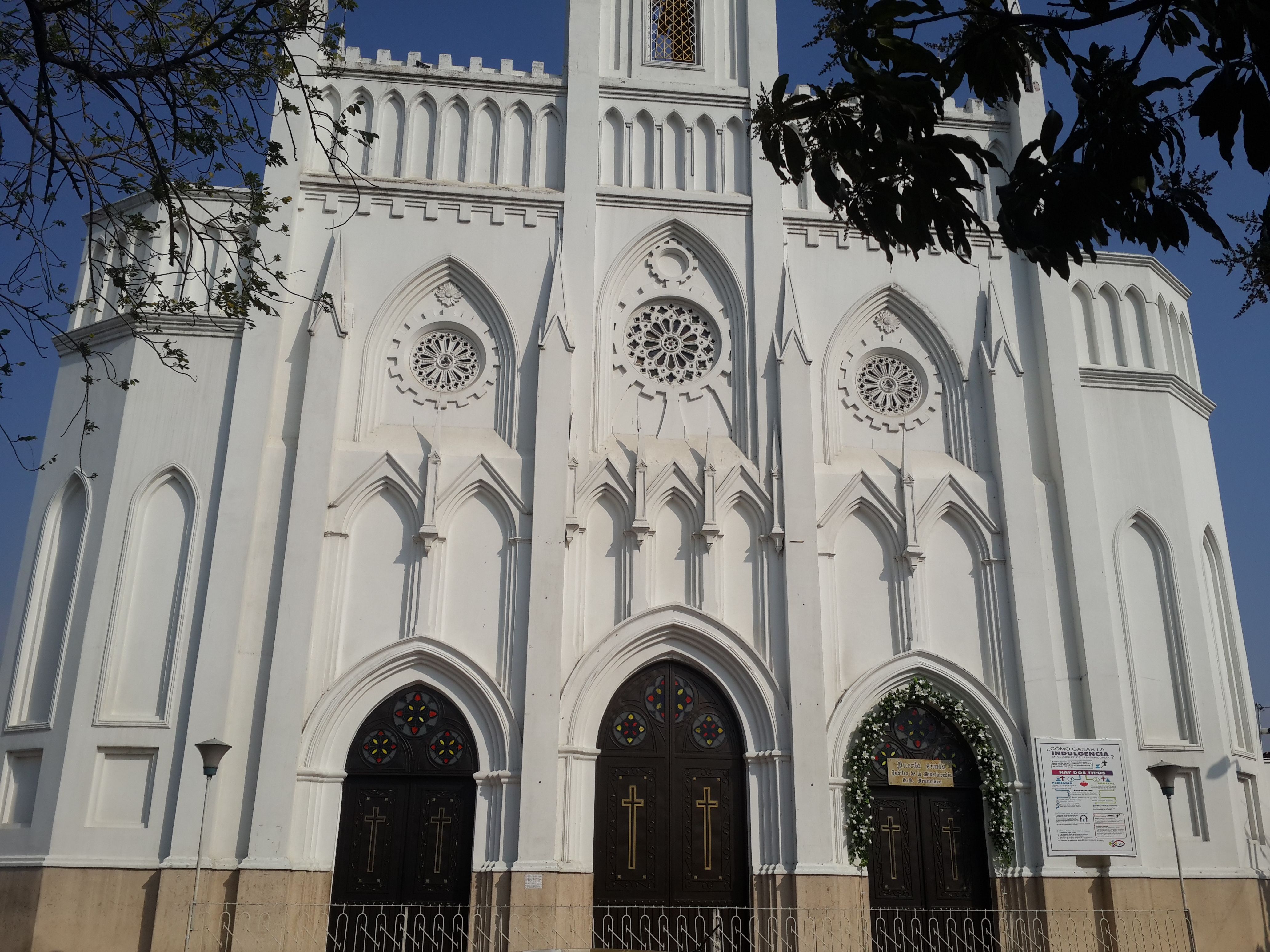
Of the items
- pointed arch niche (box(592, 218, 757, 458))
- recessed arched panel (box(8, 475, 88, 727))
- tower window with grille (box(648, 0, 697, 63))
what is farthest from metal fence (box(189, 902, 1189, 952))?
tower window with grille (box(648, 0, 697, 63))

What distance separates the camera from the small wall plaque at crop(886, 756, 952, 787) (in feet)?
47.6

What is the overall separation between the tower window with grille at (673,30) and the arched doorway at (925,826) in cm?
1058

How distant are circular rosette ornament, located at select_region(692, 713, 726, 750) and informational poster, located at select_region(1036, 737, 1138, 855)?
3932 millimetres

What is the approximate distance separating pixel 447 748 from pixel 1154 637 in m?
9.48

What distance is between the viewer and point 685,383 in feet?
53.0

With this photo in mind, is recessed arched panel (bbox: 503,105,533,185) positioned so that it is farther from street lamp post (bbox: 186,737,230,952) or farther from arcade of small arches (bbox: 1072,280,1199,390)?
street lamp post (bbox: 186,737,230,952)

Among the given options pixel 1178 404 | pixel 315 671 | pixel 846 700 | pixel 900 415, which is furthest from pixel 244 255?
pixel 1178 404

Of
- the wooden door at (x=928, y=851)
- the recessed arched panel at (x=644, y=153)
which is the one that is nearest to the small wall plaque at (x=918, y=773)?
the wooden door at (x=928, y=851)

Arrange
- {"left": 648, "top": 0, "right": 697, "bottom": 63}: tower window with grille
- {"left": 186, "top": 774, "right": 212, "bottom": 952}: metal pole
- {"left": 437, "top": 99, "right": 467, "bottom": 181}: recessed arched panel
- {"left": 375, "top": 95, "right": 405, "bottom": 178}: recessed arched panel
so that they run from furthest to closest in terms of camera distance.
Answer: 1. {"left": 648, "top": 0, "right": 697, "bottom": 63}: tower window with grille
2. {"left": 437, "top": 99, "right": 467, "bottom": 181}: recessed arched panel
3. {"left": 375, "top": 95, "right": 405, "bottom": 178}: recessed arched panel
4. {"left": 186, "top": 774, "right": 212, "bottom": 952}: metal pole

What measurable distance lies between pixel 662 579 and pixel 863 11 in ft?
32.9

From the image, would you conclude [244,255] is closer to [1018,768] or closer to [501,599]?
[501,599]

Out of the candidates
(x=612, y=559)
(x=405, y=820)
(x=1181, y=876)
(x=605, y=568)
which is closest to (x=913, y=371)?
(x=612, y=559)

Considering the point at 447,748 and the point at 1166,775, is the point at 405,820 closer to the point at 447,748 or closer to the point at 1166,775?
the point at 447,748

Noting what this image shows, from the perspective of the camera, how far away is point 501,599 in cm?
1455
